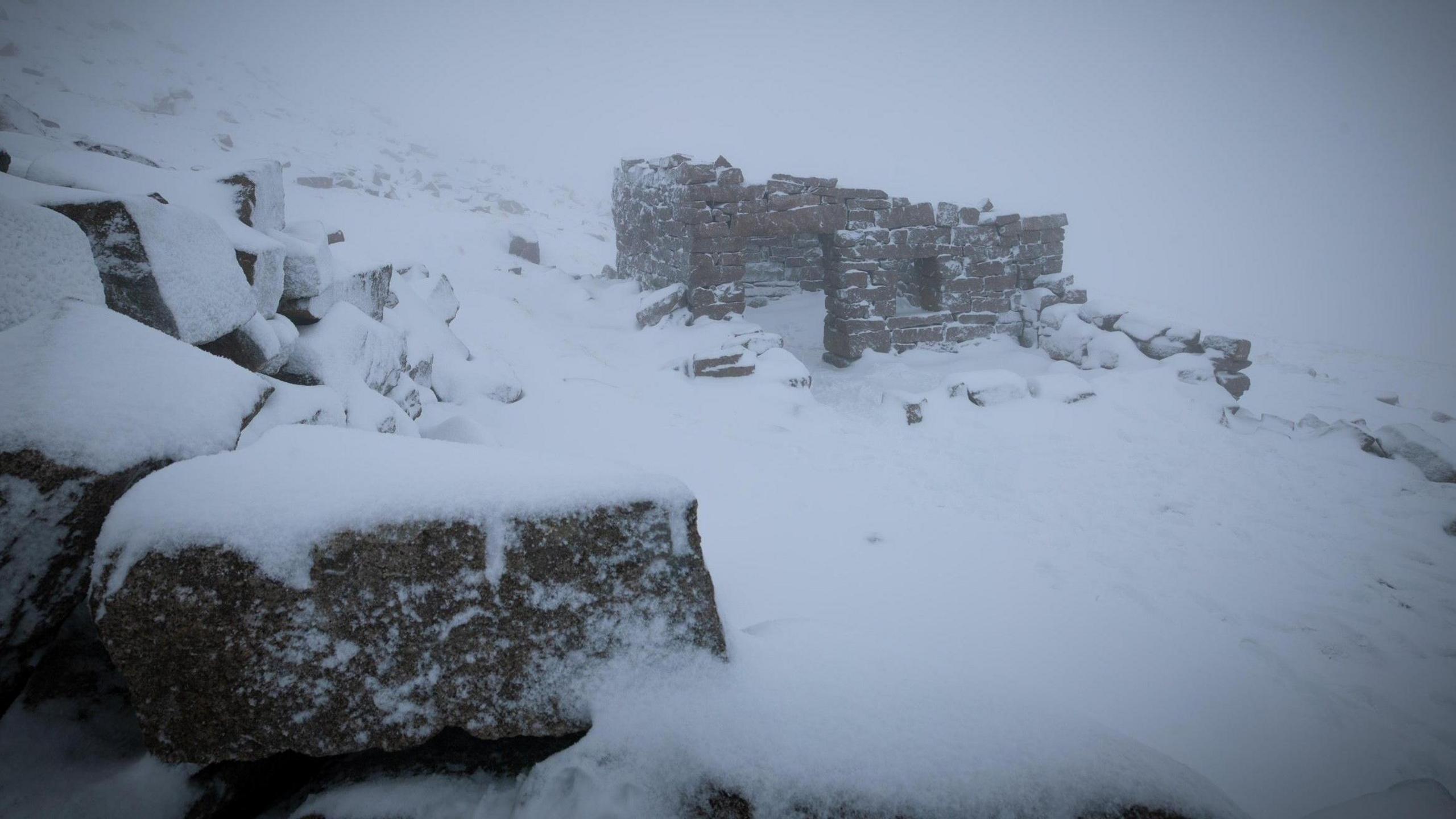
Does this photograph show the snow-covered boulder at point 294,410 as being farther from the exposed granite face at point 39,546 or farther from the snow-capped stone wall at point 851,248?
the snow-capped stone wall at point 851,248

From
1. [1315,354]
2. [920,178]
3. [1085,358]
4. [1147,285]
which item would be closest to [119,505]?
[1085,358]

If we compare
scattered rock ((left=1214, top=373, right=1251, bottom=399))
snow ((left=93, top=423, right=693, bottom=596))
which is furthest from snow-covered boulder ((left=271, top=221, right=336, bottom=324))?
scattered rock ((left=1214, top=373, right=1251, bottom=399))

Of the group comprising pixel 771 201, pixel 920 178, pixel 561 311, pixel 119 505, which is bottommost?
pixel 561 311

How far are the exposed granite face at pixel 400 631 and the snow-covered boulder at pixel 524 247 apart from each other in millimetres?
9622

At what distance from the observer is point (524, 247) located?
32.5 feet

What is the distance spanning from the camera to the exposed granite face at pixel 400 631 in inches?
34.5

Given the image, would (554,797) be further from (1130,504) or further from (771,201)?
(771,201)

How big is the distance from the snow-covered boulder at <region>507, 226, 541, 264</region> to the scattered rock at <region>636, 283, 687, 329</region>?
4502mm

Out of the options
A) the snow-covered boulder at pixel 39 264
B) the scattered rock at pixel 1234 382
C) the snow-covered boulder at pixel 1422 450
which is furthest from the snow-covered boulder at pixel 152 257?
the scattered rock at pixel 1234 382

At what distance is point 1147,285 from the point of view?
23859 mm

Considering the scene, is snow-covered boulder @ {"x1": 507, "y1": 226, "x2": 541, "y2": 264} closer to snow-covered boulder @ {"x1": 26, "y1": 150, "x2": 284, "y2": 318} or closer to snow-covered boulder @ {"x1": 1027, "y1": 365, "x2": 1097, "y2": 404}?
snow-covered boulder @ {"x1": 26, "y1": 150, "x2": 284, "y2": 318}

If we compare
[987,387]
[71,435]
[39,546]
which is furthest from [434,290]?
[987,387]

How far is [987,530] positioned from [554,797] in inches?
115

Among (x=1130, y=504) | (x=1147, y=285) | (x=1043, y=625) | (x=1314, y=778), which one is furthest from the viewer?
(x=1147, y=285)
